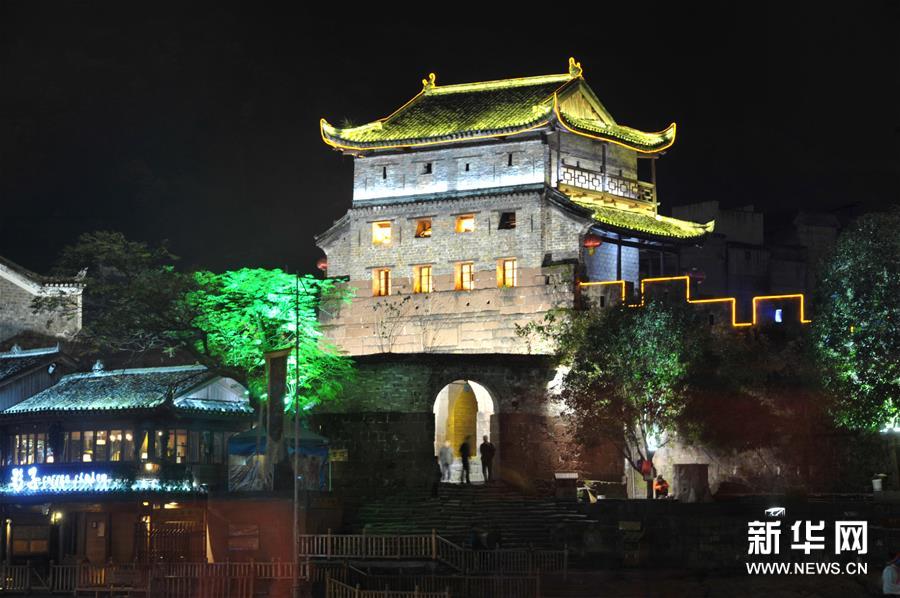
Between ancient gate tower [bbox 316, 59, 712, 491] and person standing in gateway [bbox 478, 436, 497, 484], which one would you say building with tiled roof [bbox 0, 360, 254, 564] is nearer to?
person standing in gateway [bbox 478, 436, 497, 484]

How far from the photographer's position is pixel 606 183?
6091 cm

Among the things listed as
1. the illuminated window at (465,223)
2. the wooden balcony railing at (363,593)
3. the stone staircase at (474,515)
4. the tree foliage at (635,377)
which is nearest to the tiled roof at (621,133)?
the illuminated window at (465,223)

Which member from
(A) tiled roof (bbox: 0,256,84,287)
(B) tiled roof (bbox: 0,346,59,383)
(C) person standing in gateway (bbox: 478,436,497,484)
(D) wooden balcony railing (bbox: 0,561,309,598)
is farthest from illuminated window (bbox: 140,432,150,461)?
(A) tiled roof (bbox: 0,256,84,287)

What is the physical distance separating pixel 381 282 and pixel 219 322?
1390 cm

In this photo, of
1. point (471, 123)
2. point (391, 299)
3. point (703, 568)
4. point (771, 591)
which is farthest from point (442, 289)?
point (771, 591)

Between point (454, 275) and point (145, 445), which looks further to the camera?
point (454, 275)

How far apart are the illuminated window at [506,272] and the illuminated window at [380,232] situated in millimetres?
5362

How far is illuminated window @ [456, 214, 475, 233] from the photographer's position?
5934 centimetres

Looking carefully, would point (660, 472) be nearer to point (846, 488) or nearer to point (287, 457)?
point (846, 488)

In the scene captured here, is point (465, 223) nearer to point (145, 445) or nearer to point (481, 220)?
point (481, 220)

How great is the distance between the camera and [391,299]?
197ft

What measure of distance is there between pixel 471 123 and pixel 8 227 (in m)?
33.0

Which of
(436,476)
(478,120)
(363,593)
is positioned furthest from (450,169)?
(363,593)

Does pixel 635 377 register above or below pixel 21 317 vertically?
below
